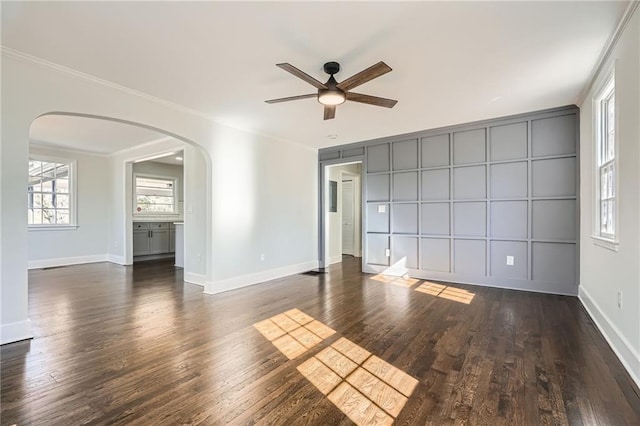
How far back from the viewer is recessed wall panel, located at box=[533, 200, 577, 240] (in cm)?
401

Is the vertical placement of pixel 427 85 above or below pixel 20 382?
above

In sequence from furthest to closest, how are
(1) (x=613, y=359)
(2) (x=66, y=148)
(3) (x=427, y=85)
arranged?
(2) (x=66, y=148), (3) (x=427, y=85), (1) (x=613, y=359)

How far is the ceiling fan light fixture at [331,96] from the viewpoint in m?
2.78

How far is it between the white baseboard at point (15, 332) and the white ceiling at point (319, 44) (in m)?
2.37

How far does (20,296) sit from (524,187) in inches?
234

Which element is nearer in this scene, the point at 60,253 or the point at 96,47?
the point at 96,47

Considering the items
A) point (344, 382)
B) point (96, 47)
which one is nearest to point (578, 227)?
point (344, 382)

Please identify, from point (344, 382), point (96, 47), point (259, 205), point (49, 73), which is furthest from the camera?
point (259, 205)

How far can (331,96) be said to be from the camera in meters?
2.83

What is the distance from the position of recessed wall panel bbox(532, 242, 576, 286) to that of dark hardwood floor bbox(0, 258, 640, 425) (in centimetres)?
34

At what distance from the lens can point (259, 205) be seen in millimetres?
5070

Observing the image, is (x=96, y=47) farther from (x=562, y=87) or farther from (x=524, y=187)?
(x=524, y=187)

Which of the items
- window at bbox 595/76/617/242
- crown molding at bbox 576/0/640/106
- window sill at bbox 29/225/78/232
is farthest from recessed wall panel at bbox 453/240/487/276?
window sill at bbox 29/225/78/232

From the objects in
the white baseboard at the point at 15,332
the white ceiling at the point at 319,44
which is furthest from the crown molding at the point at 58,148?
the white baseboard at the point at 15,332
